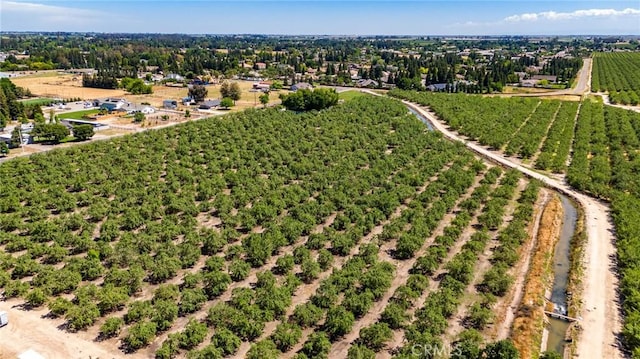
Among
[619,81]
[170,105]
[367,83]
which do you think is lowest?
[170,105]

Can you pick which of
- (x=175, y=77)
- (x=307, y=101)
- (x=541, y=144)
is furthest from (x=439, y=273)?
(x=175, y=77)

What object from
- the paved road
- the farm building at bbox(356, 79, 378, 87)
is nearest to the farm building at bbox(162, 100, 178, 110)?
the farm building at bbox(356, 79, 378, 87)

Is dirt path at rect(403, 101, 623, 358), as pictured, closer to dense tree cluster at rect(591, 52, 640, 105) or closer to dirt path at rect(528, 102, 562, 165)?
dirt path at rect(528, 102, 562, 165)

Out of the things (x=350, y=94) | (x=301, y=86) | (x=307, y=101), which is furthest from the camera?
(x=301, y=86)

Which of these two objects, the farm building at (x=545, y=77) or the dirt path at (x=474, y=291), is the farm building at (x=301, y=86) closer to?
the farm building at (x=545, y=77)

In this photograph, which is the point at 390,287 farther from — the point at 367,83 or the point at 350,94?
the point at 367,83

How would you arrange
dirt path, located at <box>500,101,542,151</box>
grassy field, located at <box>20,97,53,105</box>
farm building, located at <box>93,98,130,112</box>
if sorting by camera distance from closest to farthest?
1. dirt path, located at <box>500,101,542,151</box>
2. farm building, located at <box>93,98,130,112</box>
3. grassy field, located at <box>20,97,53,105</box>

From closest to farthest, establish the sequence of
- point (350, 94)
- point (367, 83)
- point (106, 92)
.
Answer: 1. point (106, 92)
2. point (350, 94)
3. point (367, 83)

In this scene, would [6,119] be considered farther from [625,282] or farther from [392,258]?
[625,282]
